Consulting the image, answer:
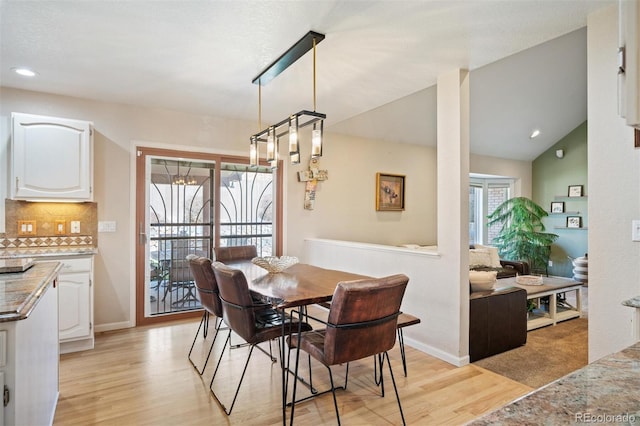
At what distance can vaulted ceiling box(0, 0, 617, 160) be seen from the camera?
6.95ft

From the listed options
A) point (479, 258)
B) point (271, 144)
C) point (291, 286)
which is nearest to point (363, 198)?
point (479, 258)

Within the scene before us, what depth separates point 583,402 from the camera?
2.33ft

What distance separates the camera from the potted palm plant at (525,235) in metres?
6.73

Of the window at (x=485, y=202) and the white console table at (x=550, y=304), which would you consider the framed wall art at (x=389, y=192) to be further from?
the window at (x=485, y=202)

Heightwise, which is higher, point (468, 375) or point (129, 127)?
point (129, 127)

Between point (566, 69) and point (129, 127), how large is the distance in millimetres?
5769

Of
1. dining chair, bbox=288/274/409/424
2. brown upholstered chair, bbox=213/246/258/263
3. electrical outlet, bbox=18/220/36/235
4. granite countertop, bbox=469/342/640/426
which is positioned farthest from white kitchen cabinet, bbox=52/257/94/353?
granite countertop, bbox=469/342/640/426

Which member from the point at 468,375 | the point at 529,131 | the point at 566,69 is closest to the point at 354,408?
the point at 468,375

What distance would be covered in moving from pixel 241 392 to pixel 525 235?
20.6ft

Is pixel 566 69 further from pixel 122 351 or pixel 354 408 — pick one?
pixel 122 351

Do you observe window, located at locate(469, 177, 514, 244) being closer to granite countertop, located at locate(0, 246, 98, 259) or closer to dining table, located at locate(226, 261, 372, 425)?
dining table, located at locate(226, 261, 372, 425)

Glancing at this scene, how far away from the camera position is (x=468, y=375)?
2.76 metres

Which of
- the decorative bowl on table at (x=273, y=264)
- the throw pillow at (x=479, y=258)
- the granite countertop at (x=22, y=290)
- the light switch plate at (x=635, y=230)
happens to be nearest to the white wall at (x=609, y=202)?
the light switch plate at (x=635, y=230)

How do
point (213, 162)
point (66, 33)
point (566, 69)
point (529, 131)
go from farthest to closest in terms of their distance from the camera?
1. point (529, 131)
2. point (566, 69)
3. point (213, 162)
4. point (66, 33)
